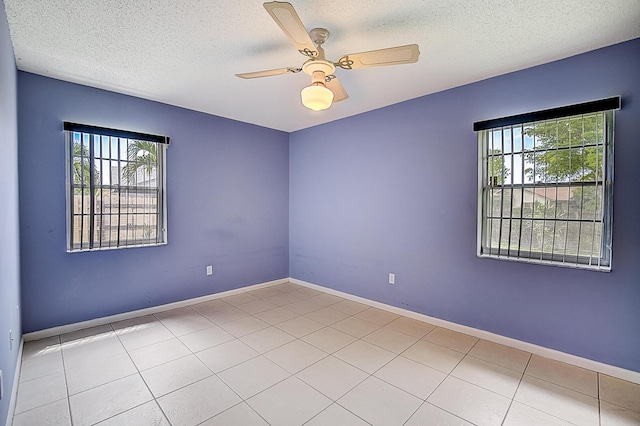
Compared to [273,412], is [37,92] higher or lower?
higher

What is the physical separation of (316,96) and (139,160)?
2444 millimetres

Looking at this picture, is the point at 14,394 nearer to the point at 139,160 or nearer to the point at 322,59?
the point at 139,160

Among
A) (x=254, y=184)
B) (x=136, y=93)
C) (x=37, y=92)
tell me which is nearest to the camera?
(x=37, y=92)

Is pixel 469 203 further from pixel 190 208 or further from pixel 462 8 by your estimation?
pixel 190 208

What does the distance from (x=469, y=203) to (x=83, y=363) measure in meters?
3.59

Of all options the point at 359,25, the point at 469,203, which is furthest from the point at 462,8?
the point at 469,203

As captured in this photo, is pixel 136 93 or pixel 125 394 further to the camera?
pixel 136 93

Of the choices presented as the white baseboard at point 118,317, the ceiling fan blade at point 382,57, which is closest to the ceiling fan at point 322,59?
the ceiling fan blade at point 382,57

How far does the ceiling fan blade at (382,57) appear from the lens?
173 cm

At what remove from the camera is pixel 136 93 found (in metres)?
3.18

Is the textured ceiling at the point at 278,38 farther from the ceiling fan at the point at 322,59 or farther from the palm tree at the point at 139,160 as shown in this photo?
the palm tree at the point at 139,160

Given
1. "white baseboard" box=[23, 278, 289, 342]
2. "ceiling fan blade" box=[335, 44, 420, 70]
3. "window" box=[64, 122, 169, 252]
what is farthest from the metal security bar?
"window" box=[64, 122, 169, 252]

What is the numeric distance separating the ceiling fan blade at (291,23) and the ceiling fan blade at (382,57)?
0.23 meters

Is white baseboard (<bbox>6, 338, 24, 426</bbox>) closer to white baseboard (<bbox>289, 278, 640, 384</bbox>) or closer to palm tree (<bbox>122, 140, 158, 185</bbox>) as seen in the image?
palm tree (<bbox>122, 140, 158, 185</bbox>)
